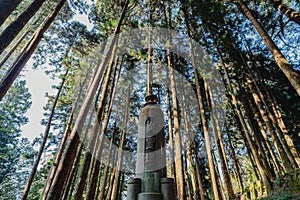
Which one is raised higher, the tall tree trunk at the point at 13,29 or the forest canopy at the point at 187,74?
the forest canopy at the point at 187,74

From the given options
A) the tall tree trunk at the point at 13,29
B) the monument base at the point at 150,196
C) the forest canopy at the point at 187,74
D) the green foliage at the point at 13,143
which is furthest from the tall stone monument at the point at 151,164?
the green foliage at the point at 13,143

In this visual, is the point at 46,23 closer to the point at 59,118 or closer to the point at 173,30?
the point at 173,30

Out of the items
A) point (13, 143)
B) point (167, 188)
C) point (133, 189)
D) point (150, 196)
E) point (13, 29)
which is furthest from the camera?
point (13, 143)

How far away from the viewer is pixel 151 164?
147 inches

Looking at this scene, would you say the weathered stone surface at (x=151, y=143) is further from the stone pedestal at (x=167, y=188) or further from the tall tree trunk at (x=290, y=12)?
the tall tree trunk at (x=290, y=12)

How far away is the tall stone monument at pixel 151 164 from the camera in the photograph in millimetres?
3367

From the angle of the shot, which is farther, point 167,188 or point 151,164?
point 151,164

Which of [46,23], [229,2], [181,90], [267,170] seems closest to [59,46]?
[46,23]

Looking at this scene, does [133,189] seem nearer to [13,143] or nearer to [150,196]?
[150,196]

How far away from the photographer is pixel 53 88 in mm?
11203

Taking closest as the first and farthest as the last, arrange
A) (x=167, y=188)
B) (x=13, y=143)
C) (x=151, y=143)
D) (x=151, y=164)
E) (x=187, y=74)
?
(x=167, y=188) → (x=151, y=164) → (x=151, y=143) → (x=187, y=74) → (x=13, y=143)

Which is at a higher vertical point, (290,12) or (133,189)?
(290,12)

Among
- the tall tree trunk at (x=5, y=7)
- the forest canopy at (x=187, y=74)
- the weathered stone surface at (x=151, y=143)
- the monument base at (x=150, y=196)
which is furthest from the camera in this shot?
the forest canopy at (x=187, y=74)

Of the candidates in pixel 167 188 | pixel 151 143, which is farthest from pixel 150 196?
pixel 151 143
